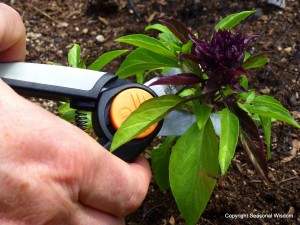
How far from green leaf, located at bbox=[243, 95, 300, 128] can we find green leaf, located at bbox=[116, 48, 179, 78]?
215 millimetres

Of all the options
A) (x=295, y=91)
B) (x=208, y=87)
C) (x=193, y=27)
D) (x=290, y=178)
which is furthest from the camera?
(x=193, y=27)

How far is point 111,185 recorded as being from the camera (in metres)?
0.97

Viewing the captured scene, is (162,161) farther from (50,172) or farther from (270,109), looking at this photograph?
(50,172)

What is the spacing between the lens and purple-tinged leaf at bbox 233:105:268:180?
115 centimetres

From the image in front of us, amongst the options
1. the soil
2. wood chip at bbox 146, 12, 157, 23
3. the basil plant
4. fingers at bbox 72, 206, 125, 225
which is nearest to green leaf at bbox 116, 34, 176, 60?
the basil plant

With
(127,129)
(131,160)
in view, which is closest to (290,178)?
(131,160)

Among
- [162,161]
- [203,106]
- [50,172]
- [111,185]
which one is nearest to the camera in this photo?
[50,172]

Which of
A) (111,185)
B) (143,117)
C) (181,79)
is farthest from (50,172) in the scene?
(181,79)

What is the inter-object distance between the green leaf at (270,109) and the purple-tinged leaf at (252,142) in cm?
3

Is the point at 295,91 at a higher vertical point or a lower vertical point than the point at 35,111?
lower

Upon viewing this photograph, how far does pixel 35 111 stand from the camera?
87 centimetres

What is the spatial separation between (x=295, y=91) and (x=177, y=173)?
0.81 m

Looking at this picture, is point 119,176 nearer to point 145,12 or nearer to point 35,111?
point 35,111

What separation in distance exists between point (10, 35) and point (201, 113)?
46cm
